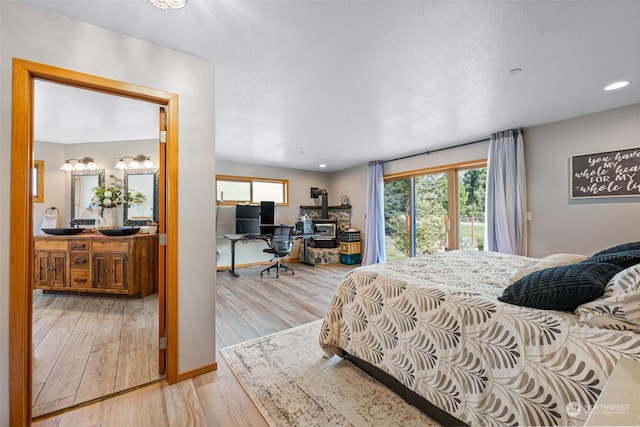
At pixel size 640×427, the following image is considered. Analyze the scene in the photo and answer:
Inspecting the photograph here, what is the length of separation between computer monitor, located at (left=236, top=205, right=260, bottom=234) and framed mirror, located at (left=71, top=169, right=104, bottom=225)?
2239 millimetres

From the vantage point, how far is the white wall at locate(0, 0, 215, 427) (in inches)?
50.7

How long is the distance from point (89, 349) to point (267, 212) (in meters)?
3.74

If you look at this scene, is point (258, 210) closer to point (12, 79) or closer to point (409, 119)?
point (409, 119)

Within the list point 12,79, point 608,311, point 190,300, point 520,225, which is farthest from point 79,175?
point 520,225

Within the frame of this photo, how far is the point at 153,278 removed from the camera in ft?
12.0

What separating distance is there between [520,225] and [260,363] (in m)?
3.64

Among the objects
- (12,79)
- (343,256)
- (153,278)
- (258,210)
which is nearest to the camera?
(12,79)

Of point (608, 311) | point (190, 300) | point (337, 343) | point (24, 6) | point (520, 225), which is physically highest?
point (24, 6)

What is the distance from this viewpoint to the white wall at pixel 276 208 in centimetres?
540

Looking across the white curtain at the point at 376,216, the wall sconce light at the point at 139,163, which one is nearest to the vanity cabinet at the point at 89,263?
the wall sconce light at the point at 139,163

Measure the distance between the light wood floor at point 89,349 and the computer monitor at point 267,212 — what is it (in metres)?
2.69

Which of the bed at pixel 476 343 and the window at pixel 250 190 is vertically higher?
the window at pixel 250 190

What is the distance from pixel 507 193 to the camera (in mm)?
3449

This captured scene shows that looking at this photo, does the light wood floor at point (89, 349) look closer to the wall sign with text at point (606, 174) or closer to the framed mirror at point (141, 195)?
the framed mirror at point (141, 195)
